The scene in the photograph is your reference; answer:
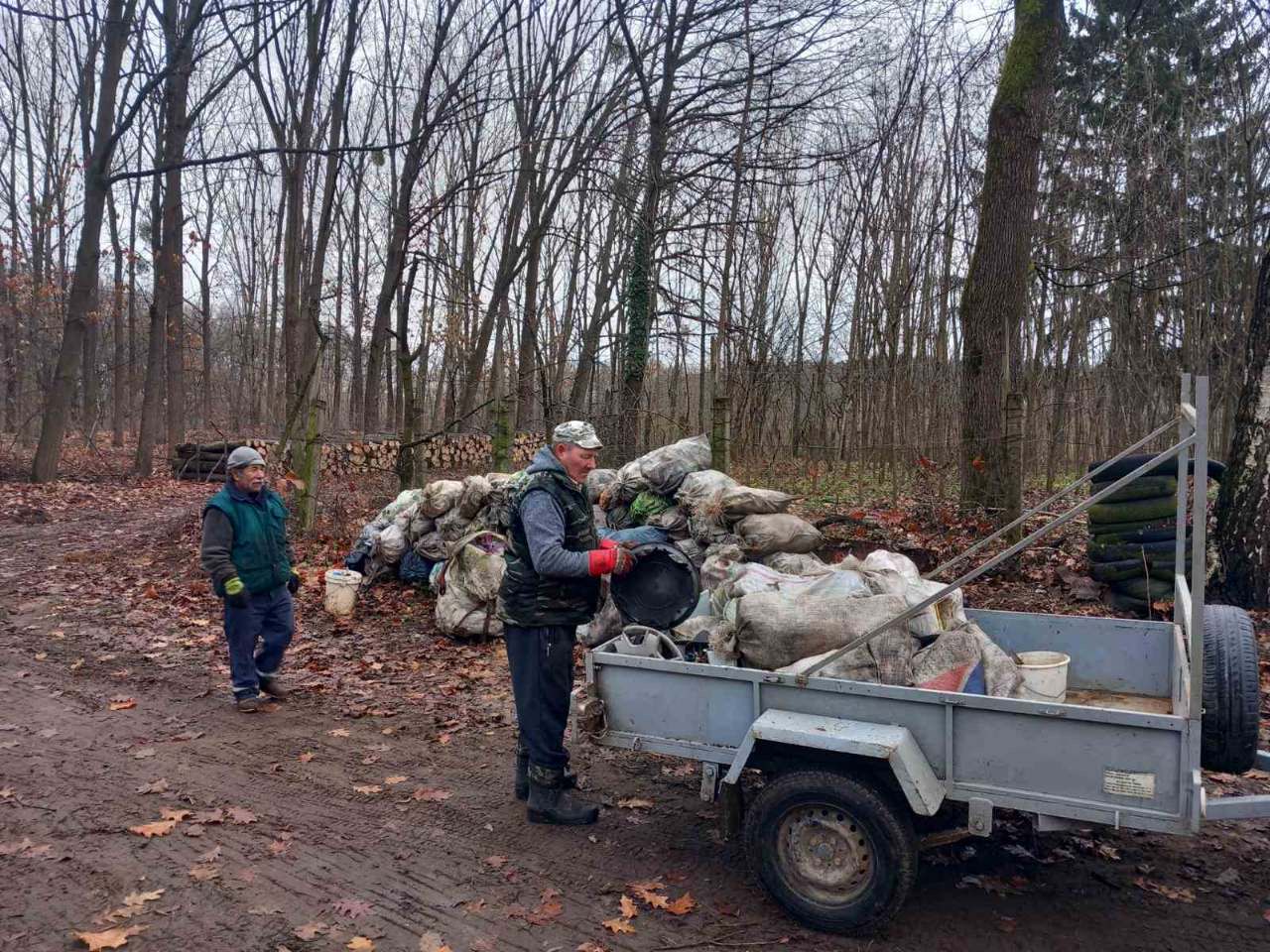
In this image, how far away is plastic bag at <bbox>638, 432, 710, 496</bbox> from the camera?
Answer: 8.56 metres

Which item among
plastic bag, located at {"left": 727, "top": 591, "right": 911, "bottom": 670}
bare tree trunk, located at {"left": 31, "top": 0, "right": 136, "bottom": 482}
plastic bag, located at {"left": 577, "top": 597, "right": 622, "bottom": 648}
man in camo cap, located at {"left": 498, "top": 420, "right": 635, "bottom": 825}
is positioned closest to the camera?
plastic bag, located at {"left": 727, "top": 591, "right": 911, "bottom": 670}

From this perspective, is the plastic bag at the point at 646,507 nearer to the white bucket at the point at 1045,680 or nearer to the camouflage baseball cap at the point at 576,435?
the camouflage baseball cap at the point at 576,435

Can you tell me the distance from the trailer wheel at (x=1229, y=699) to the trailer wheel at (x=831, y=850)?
4.03ft

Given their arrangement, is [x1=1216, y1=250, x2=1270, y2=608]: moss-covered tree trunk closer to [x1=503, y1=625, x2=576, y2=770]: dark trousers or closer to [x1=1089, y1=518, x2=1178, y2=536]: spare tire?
[x1=1089, y1=518, x2=1178, y2=536]: spare tire

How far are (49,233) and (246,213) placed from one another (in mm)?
9606

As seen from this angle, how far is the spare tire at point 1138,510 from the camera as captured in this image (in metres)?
7.42

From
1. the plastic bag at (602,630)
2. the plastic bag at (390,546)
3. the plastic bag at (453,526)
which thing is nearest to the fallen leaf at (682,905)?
the plastic bag at (602,630)

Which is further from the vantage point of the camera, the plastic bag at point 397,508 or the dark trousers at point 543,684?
the plastic bag at point 397,508

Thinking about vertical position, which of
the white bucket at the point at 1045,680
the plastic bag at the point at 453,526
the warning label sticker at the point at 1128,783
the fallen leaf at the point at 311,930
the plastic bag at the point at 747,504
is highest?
the plastic bag at the point at 747,504

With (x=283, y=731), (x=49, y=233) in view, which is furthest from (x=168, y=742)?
(x=49, y=233)

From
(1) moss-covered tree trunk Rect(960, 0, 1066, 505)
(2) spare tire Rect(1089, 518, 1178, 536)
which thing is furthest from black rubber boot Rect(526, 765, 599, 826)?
(1) moss-covered tree trunk Rect(960, 0, 1066, 505)

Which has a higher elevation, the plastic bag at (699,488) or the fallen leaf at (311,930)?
the plastic bag at (699,488)

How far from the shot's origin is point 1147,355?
655 inches

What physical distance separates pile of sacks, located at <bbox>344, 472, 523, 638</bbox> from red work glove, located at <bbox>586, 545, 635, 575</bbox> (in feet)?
12.5
